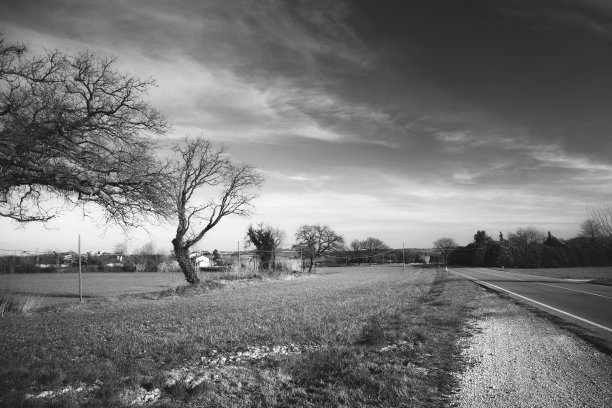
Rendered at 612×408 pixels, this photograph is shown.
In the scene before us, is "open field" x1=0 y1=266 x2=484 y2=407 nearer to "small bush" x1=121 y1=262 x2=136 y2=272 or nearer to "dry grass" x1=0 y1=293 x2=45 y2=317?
"dry grass" x1=0 y1=293 x2=45 y2=317

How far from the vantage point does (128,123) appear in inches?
502

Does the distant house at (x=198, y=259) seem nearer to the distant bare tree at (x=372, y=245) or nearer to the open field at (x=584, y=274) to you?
the open field at (x=584, y=274)

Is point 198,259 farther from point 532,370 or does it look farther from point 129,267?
point 532,370

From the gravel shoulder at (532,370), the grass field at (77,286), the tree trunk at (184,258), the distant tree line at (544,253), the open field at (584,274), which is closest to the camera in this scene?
the gravel shoulder at (532,370)

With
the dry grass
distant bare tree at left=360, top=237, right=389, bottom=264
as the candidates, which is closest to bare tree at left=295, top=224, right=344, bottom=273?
the dry grass

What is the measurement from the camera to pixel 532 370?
18.8 feet

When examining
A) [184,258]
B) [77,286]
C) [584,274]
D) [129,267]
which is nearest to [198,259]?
[129,267]

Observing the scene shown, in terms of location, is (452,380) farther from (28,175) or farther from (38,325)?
(28,175)

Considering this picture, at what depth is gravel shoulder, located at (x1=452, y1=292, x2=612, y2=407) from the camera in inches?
182

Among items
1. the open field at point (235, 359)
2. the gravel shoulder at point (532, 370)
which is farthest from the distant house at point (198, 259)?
the gravel shoulder at point (532, 370)

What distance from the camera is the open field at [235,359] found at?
482 centimetres

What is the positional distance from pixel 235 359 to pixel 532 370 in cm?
502

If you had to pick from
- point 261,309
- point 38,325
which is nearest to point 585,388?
point 261,309

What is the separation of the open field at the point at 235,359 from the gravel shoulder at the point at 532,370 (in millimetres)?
385
